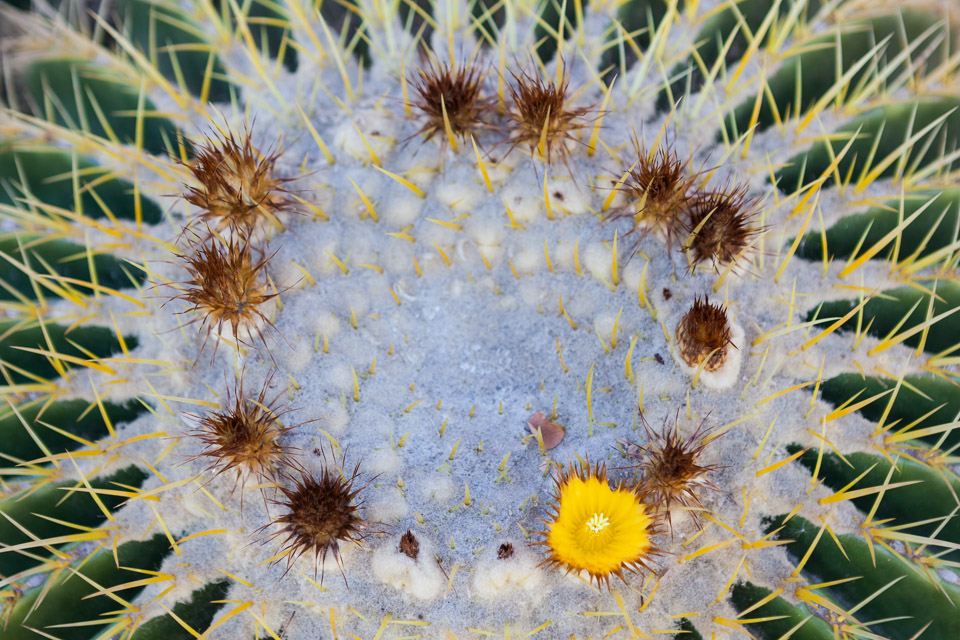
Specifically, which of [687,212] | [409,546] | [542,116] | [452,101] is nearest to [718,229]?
[687,212]

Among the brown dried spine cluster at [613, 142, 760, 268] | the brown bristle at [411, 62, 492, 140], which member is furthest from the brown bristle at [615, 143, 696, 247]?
the brown bristle at [411, 62, 492, 140]

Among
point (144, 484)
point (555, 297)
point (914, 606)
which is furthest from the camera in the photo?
point (555, 297)

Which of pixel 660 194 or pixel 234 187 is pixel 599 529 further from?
pixel 234 187

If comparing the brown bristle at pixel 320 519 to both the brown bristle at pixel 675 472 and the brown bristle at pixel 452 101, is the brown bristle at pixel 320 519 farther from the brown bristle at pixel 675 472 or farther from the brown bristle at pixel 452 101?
the brown bristle at pixel 452 101

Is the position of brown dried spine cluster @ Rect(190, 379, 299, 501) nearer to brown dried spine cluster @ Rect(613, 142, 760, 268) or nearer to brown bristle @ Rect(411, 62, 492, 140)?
brown bristle @ Rect(411, 62, 492, 140)

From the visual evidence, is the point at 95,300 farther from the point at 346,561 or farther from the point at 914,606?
the point at 914,606

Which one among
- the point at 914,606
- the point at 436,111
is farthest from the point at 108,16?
the point at 914,606

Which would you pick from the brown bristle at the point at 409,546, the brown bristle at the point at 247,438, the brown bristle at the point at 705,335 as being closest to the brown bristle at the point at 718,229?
the brown bristle at the point at 705,335
